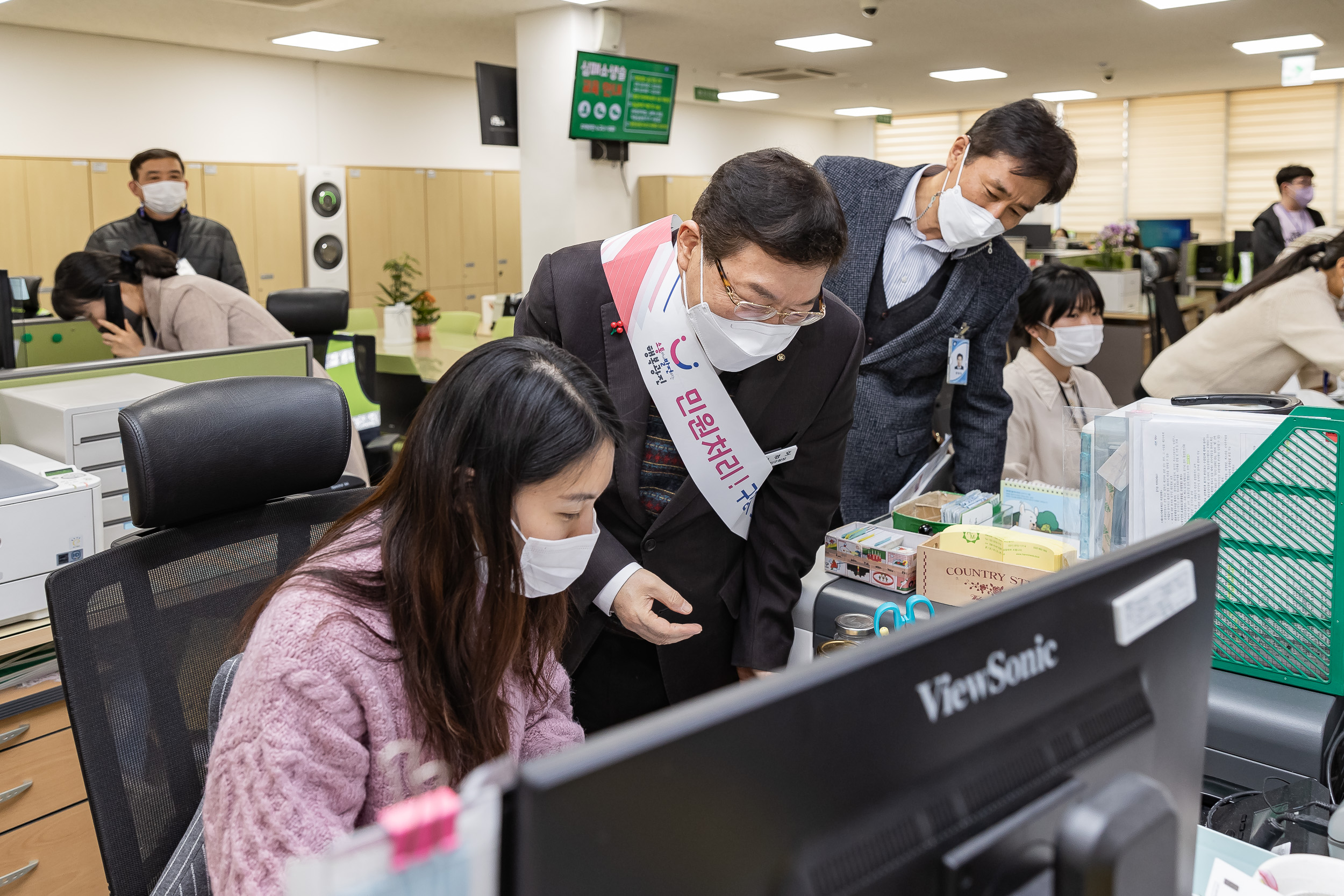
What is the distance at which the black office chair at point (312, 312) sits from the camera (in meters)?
4.73

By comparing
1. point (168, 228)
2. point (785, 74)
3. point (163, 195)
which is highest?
point (785, 74)

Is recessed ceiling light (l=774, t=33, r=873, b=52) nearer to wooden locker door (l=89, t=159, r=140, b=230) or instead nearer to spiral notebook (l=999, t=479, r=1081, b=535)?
wooden locker door (l=89, t=159, r=140, b=230)

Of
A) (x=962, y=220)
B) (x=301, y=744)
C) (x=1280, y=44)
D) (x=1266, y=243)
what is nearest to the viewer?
(x=301, y=744)

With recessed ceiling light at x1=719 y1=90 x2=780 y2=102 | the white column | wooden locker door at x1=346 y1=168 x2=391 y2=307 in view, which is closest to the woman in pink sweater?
the white column

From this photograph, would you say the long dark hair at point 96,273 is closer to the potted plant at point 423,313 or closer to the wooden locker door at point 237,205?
the potted plant at point 423,313

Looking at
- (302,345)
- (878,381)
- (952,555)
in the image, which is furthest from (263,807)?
(302,345)

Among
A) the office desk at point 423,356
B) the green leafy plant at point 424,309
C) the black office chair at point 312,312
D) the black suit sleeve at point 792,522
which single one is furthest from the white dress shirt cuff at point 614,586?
the green leafy plant at point 424,309

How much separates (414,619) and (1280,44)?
30.2 ft

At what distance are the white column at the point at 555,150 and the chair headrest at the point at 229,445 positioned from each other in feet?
16.9

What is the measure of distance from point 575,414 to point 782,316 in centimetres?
47

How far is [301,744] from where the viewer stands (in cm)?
83

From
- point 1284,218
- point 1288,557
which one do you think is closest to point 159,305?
point 1288,557

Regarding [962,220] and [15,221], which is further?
[15,221]

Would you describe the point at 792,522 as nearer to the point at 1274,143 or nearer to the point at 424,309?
the point at 424,309
